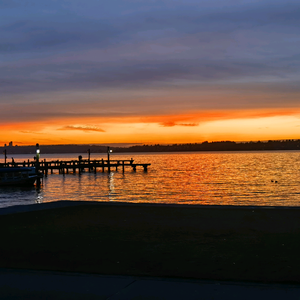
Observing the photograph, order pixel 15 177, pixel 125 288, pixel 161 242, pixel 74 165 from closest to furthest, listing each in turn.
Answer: pixel 125 288, pixel 161 242, pixel 15 177, pixel 74 165

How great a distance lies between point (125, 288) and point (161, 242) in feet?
9.69

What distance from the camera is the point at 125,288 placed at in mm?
5207

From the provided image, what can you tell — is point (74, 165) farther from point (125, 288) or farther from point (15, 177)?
point (125, 288)

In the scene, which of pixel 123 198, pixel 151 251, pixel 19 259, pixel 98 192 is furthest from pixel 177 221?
pixel 98 192

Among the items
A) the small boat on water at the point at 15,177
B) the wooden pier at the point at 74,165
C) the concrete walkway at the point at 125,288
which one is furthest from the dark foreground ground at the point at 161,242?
the wooden pier at the point at 74,165

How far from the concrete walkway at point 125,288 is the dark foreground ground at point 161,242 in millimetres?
409

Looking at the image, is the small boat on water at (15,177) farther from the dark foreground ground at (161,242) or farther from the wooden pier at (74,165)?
the dark foreground ground at (161,242)

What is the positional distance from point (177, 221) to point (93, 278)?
5.14m

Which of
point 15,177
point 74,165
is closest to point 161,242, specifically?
point 15,177

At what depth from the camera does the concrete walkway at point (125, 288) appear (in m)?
4.92

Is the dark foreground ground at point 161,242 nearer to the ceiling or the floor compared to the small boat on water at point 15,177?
A: nearer to the ceiling

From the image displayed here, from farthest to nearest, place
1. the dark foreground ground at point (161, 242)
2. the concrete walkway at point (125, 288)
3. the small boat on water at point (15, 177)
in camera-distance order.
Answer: the small boat on water at point (15, 177) < the dark foreground ground at point (161, 242) < the concrete walkway at point (125, 288)

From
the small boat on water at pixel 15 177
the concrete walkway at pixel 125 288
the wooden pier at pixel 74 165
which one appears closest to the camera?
the concrete walkway at pixel 125 288

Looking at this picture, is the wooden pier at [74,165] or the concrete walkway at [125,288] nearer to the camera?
the concrete walkway at [125,288]
